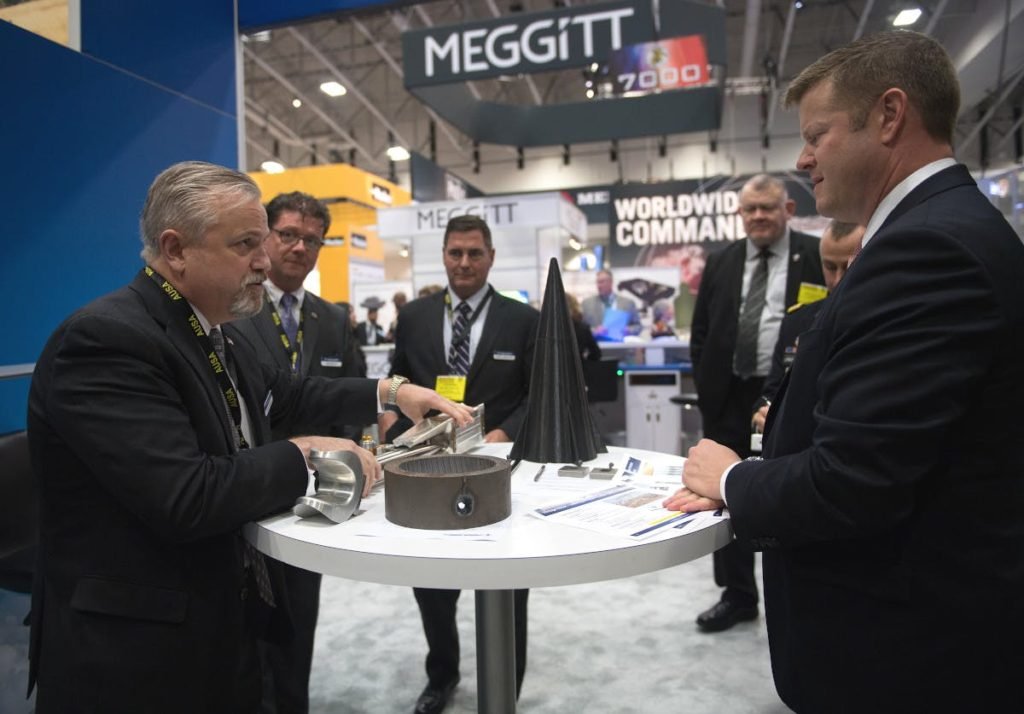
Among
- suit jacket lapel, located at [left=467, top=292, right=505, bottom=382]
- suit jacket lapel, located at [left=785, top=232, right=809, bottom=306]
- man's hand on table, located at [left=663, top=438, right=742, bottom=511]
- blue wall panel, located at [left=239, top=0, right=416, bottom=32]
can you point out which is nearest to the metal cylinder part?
man's hand on table, located at [left=663, top=438, right=742, bottom=511]

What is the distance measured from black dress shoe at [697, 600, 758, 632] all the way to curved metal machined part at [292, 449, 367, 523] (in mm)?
2103

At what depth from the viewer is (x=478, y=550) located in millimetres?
1100

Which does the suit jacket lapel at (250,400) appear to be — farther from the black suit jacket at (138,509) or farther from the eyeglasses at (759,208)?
the eyeglasses at (759,208)

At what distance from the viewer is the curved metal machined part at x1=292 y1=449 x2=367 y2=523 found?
1.31m

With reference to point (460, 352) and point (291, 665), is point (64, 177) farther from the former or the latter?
point (291, 665)

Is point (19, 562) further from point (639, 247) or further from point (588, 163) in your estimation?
point (588, 163)

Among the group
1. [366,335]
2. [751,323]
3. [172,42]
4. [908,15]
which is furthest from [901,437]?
[366,335]

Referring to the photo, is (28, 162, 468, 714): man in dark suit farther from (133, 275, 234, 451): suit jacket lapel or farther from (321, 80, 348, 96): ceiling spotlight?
(321, 80, 348, 96): ceiling spotlight

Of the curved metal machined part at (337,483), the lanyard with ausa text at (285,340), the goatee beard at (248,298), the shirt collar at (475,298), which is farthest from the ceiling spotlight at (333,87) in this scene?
the curved metal machined part at (337,483)

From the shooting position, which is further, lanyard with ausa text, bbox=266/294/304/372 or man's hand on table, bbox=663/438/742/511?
lanyard with ausa text, bbox=266/294/304/372

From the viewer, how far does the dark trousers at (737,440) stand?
9.85ft

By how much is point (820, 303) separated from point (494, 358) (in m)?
1.14

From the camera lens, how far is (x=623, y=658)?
2738mm

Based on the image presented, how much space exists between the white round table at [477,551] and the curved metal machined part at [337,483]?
0.08 ft
